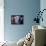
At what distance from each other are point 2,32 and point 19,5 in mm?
1374

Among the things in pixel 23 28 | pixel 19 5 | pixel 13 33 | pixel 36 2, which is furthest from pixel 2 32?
pixel 36 2

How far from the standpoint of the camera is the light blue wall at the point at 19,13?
Answer: 561 cm

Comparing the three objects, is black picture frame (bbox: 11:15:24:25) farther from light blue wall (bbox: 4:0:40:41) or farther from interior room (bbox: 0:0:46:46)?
light blue wall (bbox: 4:0:40:41)

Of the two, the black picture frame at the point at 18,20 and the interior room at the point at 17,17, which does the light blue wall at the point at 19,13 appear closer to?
the interior room at the point at 17,17

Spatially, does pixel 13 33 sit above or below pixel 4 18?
below

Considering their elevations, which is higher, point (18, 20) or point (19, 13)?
point (19, 13)

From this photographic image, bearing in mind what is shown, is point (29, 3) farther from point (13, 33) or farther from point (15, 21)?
point (13, 33)

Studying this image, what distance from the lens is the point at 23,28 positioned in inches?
223

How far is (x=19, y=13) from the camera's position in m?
5.65

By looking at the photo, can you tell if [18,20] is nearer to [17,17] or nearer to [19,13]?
[17,17]

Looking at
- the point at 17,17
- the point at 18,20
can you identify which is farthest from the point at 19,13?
the point at 18,20

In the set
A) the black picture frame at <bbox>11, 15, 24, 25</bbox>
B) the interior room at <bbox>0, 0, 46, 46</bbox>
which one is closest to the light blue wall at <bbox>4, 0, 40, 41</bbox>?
the interior room at <bbox>0, 0, 46, 46</bbox>

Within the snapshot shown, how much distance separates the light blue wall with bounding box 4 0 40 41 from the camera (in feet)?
18.4

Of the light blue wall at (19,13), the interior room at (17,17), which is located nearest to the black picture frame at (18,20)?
the interior room at (17,17)
